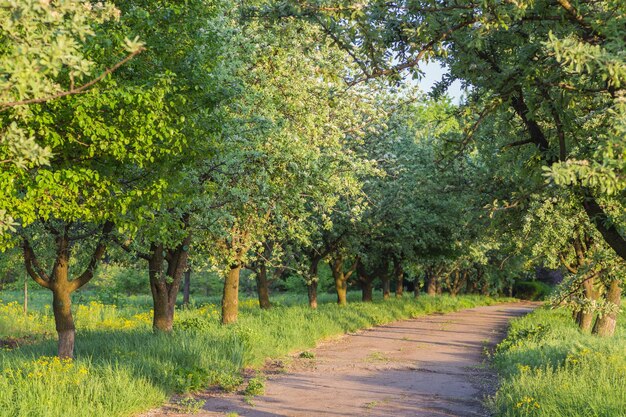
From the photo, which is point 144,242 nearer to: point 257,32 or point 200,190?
point 200,190

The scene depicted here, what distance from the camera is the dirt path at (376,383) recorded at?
Answer: 12.5 m

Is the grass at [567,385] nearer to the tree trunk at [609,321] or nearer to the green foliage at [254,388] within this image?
the green foliage at [254,388]

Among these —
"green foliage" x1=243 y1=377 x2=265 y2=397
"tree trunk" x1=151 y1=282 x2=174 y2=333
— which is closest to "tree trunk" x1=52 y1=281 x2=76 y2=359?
"tree trunk" x1=151 y1=282 x2=174 y2=333

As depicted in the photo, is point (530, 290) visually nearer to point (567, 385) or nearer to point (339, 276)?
point (339, 276)

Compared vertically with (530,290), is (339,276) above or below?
above

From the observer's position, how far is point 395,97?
30250 millimetres

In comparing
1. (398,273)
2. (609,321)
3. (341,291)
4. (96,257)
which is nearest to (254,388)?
(96,257)

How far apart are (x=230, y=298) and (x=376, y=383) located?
9.43 m

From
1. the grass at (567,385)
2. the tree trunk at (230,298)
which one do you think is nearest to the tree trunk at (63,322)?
the tree trunk at (230,298)

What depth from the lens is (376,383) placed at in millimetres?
15617

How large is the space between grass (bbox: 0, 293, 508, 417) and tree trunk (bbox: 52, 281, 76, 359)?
0.35 meters

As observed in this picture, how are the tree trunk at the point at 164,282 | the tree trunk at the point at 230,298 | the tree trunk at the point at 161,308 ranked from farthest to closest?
the tree trunk at the point at 230,298 → the tree trunk at the point at 161,308 → the tree trunk at the point at 164,282

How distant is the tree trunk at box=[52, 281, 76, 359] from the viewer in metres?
15.4

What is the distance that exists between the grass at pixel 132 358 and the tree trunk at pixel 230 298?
88 cm
